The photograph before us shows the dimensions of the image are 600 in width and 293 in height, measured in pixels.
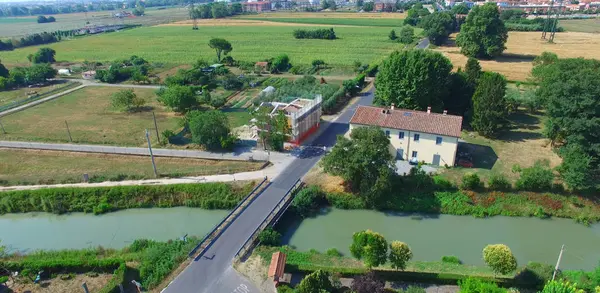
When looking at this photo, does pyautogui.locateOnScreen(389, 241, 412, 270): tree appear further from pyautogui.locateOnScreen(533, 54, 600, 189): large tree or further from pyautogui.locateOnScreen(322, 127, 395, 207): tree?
pyautogui.locateOnScreen(533, 54, 600, 189): large tree

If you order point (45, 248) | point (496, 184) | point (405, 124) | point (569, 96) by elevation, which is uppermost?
point (569, 96)

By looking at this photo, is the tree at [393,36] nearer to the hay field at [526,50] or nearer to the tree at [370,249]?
the hay field at [526,50]

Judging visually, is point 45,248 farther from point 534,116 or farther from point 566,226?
point 534,116

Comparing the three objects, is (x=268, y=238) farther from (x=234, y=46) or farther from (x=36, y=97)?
(x=234, y=46)

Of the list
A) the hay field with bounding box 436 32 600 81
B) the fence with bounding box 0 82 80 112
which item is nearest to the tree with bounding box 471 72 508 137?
the hay field with bounding box 436 32 600 81

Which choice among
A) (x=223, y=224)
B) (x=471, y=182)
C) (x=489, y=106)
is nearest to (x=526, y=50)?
(x=489, y=106)

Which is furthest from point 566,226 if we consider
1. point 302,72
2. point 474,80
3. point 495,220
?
point 302,72
